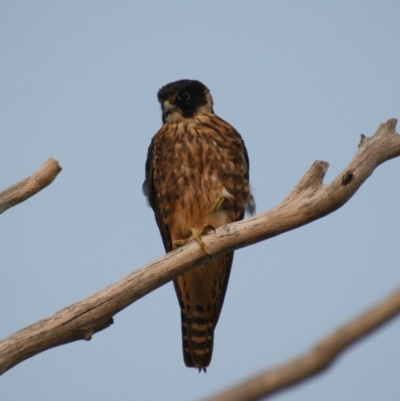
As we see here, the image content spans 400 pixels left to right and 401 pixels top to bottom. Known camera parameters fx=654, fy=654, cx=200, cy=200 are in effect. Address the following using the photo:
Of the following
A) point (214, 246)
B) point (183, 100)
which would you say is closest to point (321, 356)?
point (214, 246)

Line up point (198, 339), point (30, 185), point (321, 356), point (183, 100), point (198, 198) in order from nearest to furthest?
1. point (321, 356)
2. point (30, 185)
3. point (198, 198)
4. point (198, 339)
5. point (183, 100)

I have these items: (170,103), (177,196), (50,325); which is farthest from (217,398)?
(170,103)

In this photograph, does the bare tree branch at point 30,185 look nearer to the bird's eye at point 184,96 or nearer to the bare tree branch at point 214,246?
the bare tree branch at point 214,246

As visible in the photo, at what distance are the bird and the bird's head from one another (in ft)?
0.34

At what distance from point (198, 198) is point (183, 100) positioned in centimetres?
94

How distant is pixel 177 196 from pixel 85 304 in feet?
4.50

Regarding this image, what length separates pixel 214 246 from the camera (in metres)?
3.41

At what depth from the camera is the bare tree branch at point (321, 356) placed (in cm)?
73

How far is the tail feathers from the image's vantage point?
4.41m

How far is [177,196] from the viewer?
4.38 metres

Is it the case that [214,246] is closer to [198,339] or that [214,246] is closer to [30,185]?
[30,185]

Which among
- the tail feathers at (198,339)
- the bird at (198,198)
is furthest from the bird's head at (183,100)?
the tail feathers at (198,339)

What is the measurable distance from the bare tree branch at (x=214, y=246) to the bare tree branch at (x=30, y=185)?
624mm

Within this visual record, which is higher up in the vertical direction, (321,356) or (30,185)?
(30,185)
